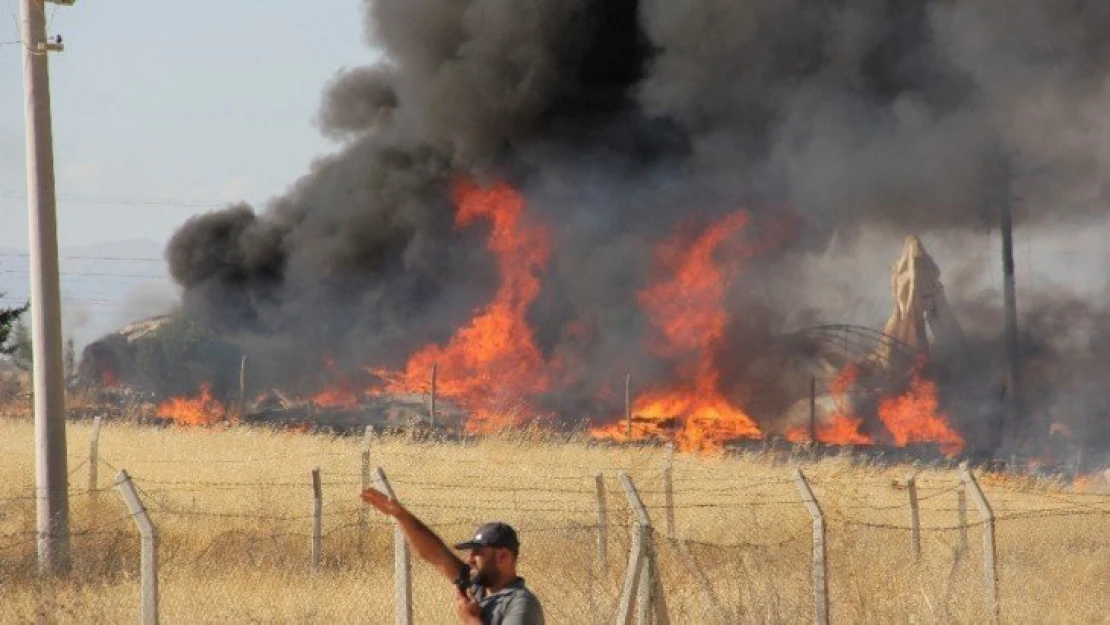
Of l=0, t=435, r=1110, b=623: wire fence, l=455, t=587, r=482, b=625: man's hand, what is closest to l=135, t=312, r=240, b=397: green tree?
l=0, t=435, r=1110, b=623: wire fence

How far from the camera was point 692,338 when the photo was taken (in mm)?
36469

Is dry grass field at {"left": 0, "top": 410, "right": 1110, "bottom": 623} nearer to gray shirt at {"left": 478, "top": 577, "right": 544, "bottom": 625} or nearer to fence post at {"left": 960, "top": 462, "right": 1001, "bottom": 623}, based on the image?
fence post at {"left": 960, "top": 462, "right": 1001, "bottom": 623}

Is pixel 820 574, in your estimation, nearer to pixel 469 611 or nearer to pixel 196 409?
pixel 469 611

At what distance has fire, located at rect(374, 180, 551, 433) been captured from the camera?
119 ft

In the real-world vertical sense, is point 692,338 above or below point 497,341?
below

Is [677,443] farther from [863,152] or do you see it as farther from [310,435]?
[863,152]

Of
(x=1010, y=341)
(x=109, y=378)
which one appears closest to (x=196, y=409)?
(x=109, y=378)

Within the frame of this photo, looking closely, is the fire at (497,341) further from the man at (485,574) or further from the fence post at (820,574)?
the man at (485,574)

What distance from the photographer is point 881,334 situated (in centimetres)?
3694

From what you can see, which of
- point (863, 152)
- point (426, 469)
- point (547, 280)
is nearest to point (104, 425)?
point (426, 469)

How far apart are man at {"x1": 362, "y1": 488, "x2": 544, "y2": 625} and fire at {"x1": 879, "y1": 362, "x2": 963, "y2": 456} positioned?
26.8 metres

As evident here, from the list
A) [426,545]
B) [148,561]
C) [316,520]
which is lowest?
[316,520]

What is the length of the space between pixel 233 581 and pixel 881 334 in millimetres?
25453

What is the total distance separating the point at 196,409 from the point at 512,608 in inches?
1290
